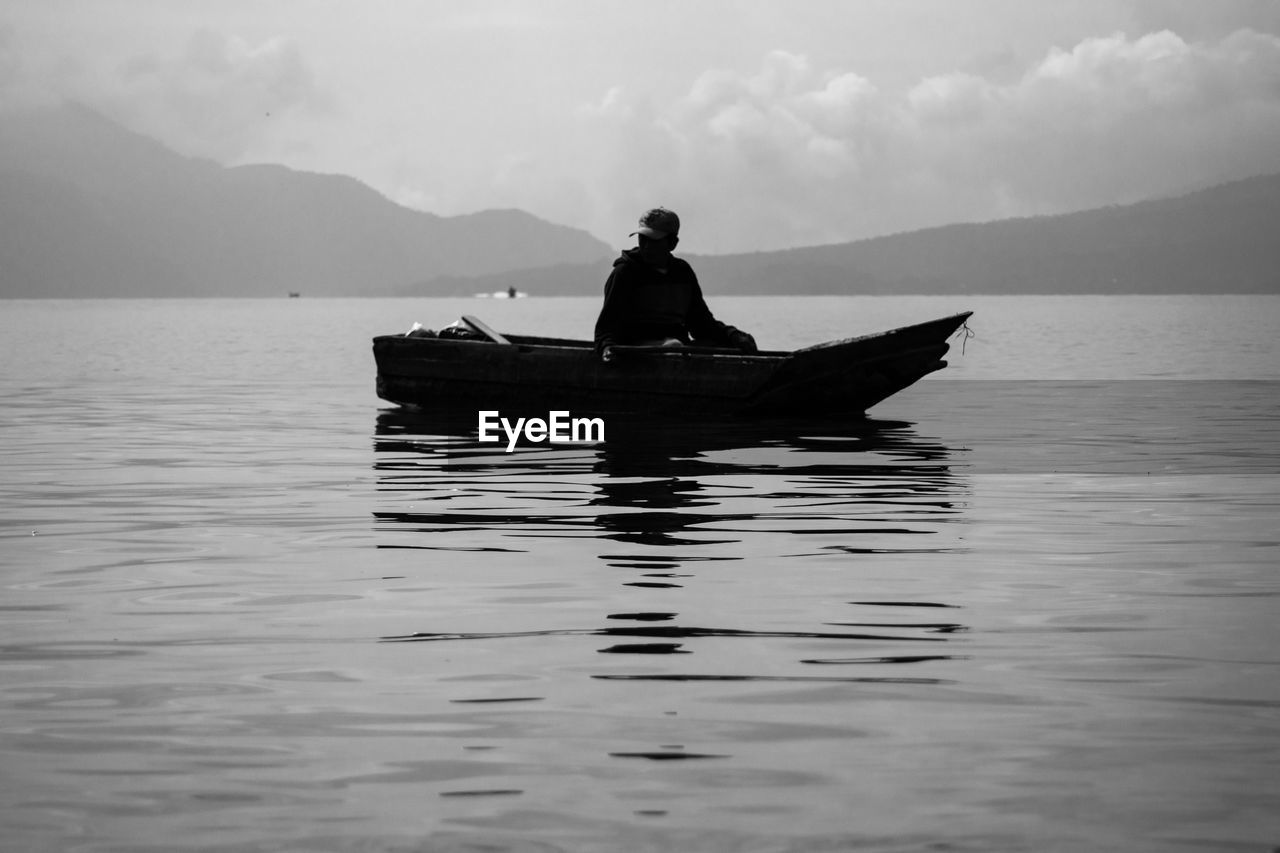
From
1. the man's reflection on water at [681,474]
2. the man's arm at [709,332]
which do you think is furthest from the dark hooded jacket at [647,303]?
the man's reflection on water at [681,474]

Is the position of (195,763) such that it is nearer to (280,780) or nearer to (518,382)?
(280,780)

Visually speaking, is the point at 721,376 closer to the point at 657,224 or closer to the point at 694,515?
the point at 657,224

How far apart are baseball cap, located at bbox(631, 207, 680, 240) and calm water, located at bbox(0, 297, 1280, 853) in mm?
3779

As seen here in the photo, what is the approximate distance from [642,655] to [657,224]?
11941 mm

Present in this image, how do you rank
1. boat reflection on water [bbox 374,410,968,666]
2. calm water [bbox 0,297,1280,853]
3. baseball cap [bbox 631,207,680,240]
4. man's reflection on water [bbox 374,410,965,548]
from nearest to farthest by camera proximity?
calm water [bbox 0,297,1280,853], boat reflection on water [bbox 374,410,968,666], man's reflection on water [bbox 374,410,965,548], baseball cap [bbox 631,207,680,240]

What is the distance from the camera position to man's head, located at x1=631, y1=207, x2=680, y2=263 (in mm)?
18078

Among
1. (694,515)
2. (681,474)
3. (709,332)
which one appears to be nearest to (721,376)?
(709,332)

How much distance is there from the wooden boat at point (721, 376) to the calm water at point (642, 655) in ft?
11.1

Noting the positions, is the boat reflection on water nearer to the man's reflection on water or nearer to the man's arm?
the man's reflection on water

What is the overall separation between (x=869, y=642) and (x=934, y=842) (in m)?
2.52

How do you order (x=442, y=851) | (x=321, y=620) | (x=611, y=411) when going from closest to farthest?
1. (x=442, y=851)
2. (x=321, y=620)
3. (x=611, y=411)

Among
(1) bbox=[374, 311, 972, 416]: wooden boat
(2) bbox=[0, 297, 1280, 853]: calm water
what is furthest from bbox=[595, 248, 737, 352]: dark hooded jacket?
(2) bbox=[0, 297, 1280, 853]: calm water

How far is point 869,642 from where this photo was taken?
22.3 feet

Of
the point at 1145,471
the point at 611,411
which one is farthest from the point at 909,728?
the point at 611,411
